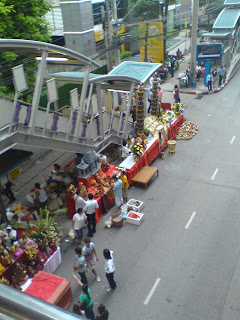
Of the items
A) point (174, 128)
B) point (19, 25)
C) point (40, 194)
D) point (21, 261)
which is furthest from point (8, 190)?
point (174, 128)

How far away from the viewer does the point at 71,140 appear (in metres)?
12.4

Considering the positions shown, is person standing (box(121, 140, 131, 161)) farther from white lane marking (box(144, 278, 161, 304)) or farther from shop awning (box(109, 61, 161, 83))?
white lane marking (box(144, 278, 161, 304))

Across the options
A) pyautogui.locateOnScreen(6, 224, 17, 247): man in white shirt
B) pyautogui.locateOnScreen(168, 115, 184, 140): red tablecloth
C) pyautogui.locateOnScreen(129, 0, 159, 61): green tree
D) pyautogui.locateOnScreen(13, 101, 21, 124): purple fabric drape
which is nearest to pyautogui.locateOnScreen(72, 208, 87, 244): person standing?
pyautogui.locateOnScreen(6, 224, 17, 247): man in white shirt

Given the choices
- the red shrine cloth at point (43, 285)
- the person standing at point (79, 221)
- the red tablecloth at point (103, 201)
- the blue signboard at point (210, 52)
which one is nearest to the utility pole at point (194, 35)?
the blue signboard at point (210, 52)

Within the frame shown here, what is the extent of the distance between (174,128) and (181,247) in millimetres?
9409

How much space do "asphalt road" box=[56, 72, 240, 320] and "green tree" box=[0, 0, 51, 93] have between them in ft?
25.8

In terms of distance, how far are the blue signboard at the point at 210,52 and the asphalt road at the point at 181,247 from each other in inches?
514

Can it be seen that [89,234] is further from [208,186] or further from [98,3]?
[98,3]

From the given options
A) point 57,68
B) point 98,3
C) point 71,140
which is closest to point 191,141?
point 71,140

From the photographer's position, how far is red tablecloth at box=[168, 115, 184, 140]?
17.8m

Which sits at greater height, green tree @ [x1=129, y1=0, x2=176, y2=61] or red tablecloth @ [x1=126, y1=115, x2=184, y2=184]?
green tree @ [x1=129, y1=0, x2=176, y2=61]

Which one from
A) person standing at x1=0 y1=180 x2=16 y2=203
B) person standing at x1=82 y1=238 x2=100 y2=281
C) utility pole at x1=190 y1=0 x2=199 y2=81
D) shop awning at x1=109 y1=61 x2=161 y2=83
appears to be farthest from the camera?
utility pole at x1=190 y1=0 x2=199 y2=81

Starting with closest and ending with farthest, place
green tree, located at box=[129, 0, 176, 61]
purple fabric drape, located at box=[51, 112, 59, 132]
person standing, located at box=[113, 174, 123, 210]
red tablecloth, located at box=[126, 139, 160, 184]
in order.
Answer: purple fabric drape, located at box=[51, 112, 59, 132], person standing, located at box=[113, 174, 123, 210], red tablecloth, located at box=[126, 139, 160, 184], green tree, located at box=[129, 0, 176, 61]

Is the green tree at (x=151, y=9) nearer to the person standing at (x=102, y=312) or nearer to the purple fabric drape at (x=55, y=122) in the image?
the purple fabric drape at (x=55, y=122)
